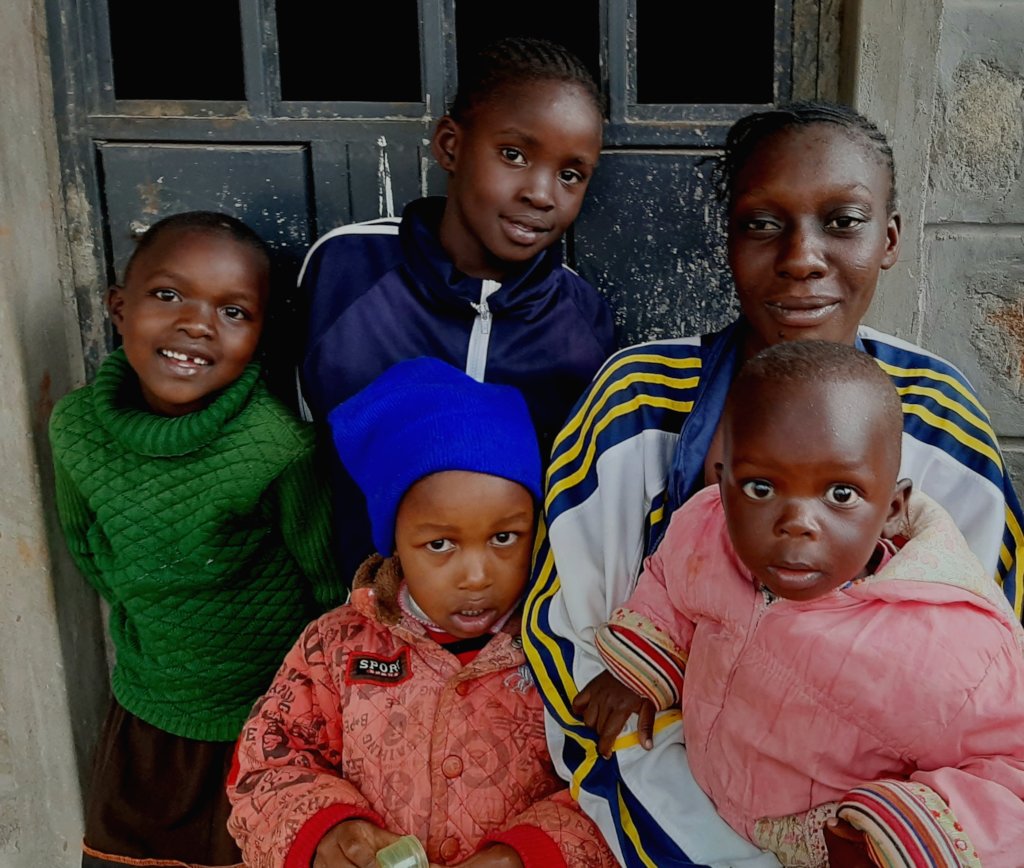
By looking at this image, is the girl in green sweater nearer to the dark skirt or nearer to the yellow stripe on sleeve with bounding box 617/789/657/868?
the dark skirt

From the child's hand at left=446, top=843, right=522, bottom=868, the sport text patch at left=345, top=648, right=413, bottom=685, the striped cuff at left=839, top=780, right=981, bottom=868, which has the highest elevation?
the striped cuff at left=839, top=780, right=981, bottom=868

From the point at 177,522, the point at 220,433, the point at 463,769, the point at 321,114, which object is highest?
the point at 321,114

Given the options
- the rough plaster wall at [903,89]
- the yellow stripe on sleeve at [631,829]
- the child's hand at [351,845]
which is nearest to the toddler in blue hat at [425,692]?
the child's hand at [351,845]

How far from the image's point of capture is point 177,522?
6.26 ft

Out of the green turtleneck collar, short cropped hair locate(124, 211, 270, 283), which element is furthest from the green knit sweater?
short cropped hair locate(124, 211, 270, 283)

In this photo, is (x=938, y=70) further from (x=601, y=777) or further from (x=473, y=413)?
(x=601, y=777)

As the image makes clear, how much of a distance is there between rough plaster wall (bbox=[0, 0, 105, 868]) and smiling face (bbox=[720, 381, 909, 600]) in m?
1.58

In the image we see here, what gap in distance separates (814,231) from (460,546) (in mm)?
759

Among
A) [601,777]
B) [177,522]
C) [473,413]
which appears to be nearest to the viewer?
[601,777]

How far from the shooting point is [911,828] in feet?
3.60

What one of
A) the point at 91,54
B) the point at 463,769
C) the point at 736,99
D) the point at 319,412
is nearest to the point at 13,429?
the point at 319,412

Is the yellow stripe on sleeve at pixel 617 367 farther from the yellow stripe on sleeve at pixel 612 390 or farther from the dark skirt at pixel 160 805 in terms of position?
the dark skirt at pixel 160 805

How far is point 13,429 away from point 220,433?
0.52 meters

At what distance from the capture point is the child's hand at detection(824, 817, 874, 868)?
1.16m
